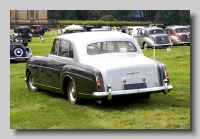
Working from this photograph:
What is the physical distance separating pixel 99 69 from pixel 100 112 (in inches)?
30.2

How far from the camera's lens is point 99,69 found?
939 centimetres

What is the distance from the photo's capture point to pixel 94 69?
9.41 metres

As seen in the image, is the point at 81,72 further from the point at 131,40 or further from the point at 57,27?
the point at 57,27

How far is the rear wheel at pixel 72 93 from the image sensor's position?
10031mm

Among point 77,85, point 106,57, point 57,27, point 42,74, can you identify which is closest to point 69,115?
point 77,85

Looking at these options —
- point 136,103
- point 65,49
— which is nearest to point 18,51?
point 65,49

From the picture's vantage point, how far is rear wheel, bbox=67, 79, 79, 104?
10.0m

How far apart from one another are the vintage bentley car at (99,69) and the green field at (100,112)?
0.28 m

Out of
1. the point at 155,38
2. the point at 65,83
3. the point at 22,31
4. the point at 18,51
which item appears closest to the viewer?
the point at 65,83

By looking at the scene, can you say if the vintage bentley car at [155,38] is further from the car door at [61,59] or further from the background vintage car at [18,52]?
the car door at [61,59]

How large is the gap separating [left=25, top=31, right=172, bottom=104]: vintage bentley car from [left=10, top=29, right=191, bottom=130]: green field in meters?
0.28

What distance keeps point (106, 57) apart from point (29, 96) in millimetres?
2281

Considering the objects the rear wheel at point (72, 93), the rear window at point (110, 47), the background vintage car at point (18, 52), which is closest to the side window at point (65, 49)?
the rear window at point (110, 47)

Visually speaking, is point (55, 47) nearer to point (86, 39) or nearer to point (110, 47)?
point (86, 39)
